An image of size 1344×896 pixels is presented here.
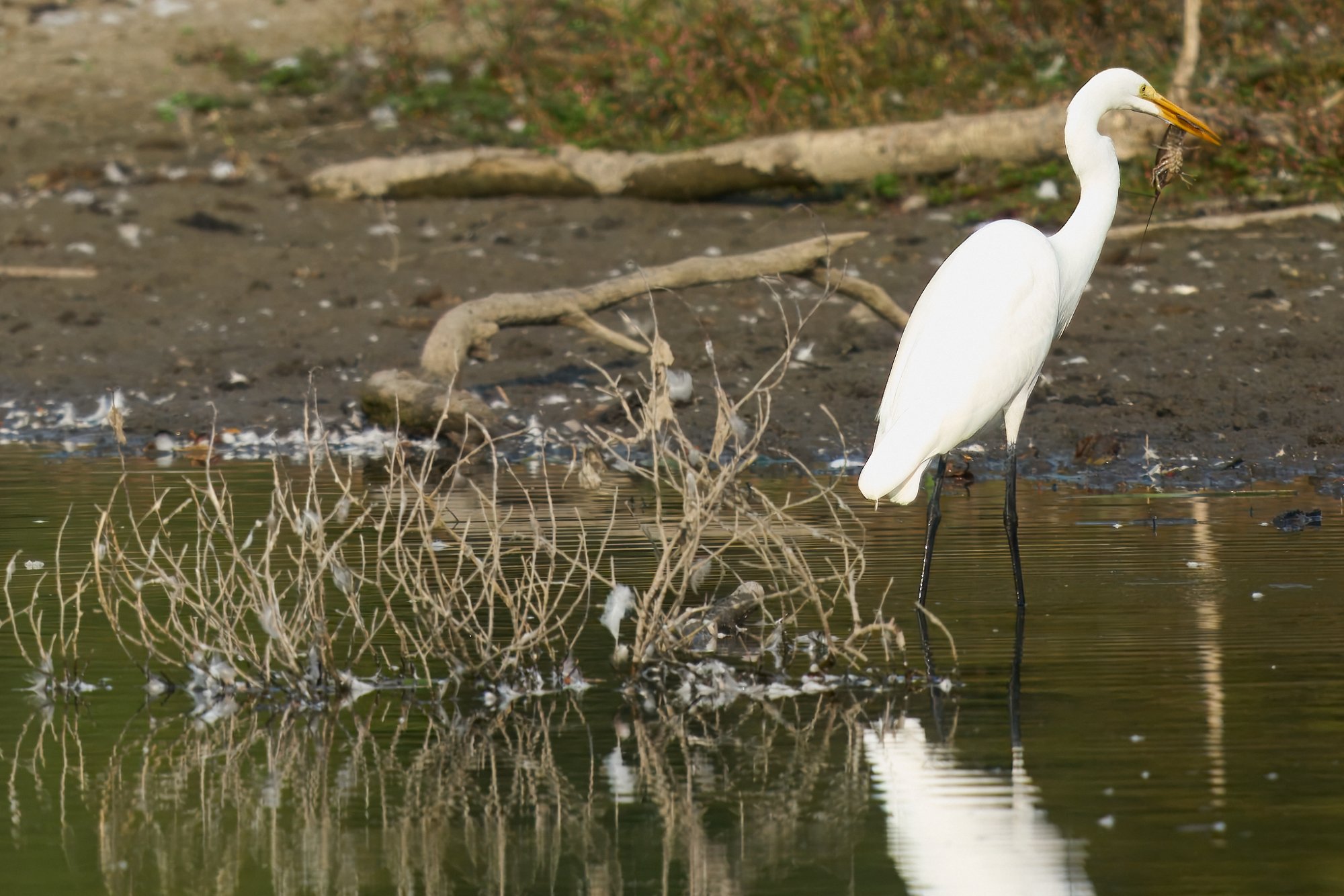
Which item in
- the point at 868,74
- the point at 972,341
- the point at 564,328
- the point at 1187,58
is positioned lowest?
the point at 972,341

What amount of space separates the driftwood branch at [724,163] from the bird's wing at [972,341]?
7726mm

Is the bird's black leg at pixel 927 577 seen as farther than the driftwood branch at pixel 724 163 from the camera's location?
No

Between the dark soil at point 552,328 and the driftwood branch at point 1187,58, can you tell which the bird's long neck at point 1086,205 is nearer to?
the dark soil at point 552,328

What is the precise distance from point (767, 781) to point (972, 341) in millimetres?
2751

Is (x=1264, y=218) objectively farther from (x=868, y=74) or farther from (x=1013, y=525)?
(x=1013, y=525)

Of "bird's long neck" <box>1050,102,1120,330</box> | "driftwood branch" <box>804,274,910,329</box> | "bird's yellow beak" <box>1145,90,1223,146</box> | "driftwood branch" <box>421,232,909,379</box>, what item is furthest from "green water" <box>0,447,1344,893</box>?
"driftwood branch" <box>804,274,910,329</box>

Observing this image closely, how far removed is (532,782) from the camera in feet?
14.5

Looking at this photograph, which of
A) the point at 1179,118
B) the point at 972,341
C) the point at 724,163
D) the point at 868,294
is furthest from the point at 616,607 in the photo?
the point at 724,163

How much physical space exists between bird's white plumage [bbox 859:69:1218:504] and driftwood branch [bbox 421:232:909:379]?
3056 mm

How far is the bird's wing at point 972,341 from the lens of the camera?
6.61 meters

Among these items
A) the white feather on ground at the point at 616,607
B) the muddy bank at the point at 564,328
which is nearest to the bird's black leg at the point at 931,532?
the white feather on ground at the point at 616,607

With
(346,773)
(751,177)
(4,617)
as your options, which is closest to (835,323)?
(751,177)

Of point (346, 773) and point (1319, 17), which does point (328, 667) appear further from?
point (1319, 17)

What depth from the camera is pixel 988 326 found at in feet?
22.5
